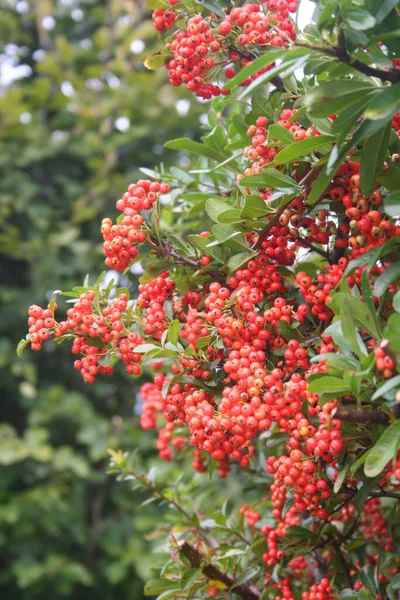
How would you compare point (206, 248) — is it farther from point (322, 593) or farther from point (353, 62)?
point (322, 593)

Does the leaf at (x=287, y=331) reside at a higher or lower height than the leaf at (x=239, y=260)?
lower

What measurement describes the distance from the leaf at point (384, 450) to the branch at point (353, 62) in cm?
50

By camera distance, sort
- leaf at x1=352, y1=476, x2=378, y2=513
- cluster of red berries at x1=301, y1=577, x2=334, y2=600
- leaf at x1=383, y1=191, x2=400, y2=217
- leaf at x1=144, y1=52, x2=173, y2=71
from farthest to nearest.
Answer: leaf at x1=144, y1=52, x2=173, y2=71 → cluster of red berries at x1=301, y1=577, x2=334, y2=600 → leaf at x1=352, y1=476, x2=378, y2=513 → leaf at x1=383, y1=191, x2=400, y2=217

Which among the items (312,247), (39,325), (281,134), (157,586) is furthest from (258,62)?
(157,586)

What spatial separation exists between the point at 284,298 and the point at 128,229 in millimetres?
336

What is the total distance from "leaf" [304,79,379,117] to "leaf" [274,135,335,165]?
0.08 meters

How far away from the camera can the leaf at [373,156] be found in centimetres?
103

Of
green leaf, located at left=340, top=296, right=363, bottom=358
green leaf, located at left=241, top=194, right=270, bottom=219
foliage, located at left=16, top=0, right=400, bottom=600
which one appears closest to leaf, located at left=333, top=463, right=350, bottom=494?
foliage, located at left=16, top=0, right=400, bottom=600

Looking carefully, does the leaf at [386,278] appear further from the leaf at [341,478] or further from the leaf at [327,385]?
the leaf at [341,478]

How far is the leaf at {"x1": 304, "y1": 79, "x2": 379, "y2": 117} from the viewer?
0.95 meters

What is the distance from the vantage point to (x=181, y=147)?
1.44 m

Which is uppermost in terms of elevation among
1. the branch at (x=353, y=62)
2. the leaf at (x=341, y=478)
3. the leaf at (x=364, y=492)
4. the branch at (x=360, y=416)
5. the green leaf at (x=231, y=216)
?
the branch at (x=353, y=62)

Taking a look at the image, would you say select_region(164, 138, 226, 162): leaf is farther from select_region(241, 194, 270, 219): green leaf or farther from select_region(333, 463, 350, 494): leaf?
select_region(333, 463, 350, 494): leaf

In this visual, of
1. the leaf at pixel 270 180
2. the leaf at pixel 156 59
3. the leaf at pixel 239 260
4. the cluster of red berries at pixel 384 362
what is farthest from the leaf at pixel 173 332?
the leaf at pixel 156 59
